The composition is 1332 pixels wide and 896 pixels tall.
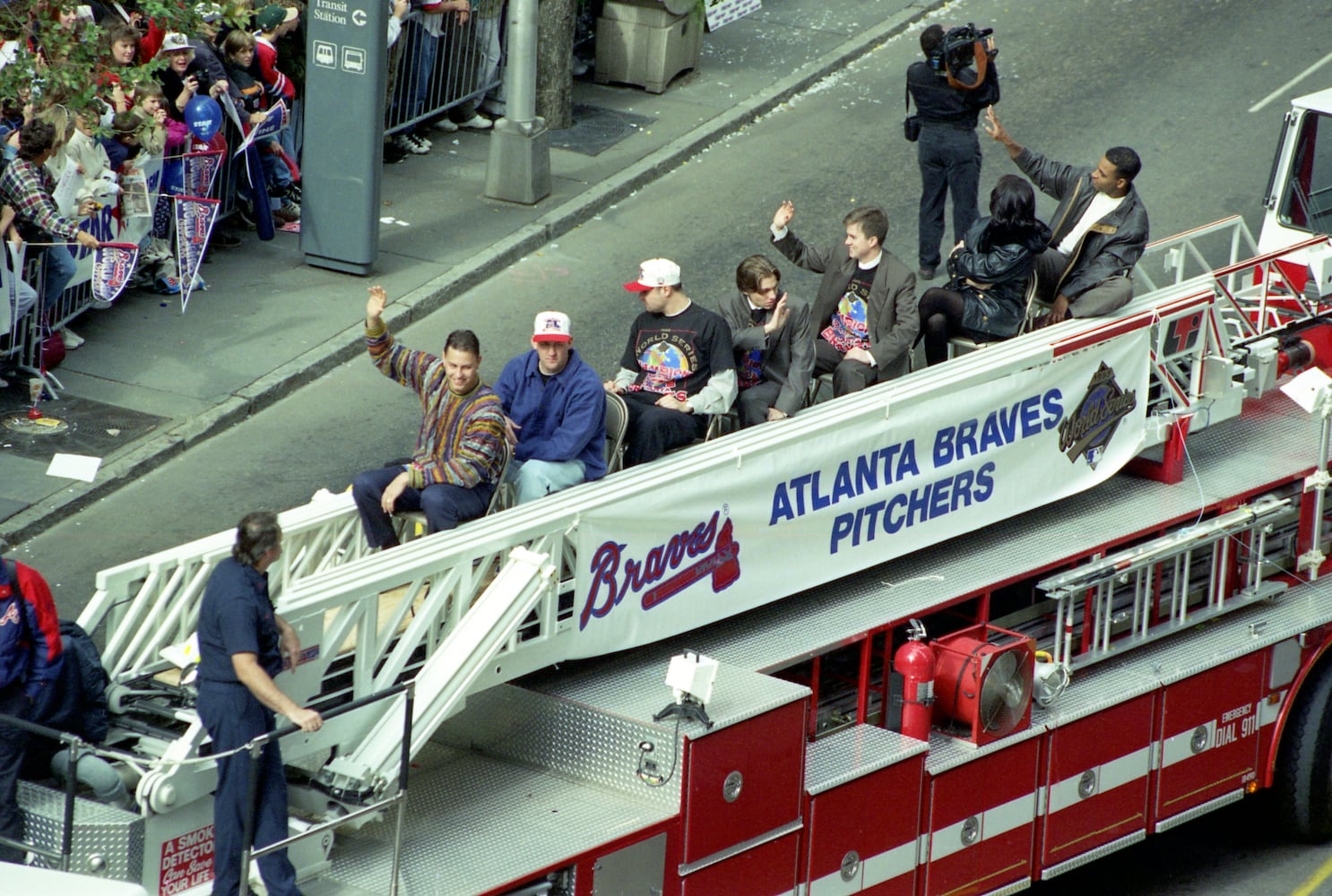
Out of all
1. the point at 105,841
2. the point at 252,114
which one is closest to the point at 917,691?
the point at 105,841

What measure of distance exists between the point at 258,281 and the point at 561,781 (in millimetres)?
7997

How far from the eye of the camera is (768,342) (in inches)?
364

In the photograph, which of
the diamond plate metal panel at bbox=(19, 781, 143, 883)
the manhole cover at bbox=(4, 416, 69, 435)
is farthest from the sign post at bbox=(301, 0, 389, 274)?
the diamond plate metal panel at bbox=(19, 781, 143, 883)

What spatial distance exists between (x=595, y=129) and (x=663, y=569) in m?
10.5

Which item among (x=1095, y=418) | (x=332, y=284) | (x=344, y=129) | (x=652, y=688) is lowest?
(x=332, y=284)

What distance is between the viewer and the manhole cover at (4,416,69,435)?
12.4 meters

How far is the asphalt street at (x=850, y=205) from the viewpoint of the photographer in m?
11.2

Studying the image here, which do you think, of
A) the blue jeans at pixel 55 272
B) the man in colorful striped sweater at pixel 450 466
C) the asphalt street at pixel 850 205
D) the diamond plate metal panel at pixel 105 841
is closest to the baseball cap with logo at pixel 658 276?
the man in colorful striped sweater at pixel 450 466

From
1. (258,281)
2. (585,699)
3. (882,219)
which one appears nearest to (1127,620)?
(882,219)

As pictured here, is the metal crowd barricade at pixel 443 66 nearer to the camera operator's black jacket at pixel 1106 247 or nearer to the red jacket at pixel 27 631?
the camera operator's black jacket at pixel 1106 247

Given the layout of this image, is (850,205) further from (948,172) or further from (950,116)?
(950,116)

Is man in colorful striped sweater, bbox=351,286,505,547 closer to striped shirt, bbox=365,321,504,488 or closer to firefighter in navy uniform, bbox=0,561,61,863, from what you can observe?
striped shirt, bbox=365,321,504,488

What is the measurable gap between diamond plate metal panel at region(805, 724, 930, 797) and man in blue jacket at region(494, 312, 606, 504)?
4.82 feet

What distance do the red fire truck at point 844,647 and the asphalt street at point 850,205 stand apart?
Result: 1404 millimetres
